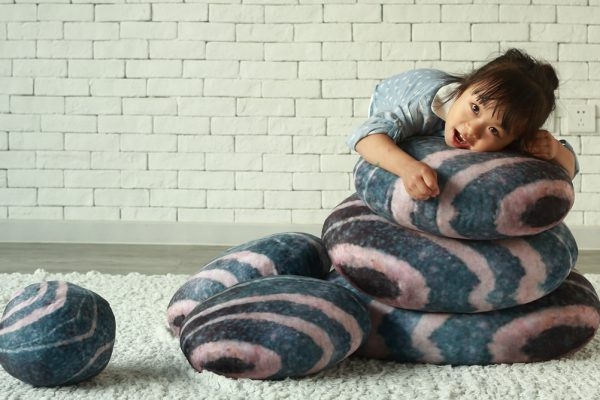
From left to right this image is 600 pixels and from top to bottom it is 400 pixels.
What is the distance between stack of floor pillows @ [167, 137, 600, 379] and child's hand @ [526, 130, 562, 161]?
41 millimetres

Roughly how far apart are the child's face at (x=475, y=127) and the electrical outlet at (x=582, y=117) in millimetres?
1919

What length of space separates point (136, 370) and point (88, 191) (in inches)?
81.4

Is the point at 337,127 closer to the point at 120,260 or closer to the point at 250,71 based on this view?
the point at 250,71

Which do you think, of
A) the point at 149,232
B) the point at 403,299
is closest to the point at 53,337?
the point at 403,299

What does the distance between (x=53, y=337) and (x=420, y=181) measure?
0.66 meters

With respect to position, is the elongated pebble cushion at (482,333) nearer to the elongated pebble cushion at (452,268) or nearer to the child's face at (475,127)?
the elongated pebble cushion at (452,268)

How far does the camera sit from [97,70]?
343 centimetres

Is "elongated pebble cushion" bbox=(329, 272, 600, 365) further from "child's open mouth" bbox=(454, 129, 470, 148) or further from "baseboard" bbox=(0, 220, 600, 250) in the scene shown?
"baseboard" bbox=(0, 220, 600, 250)

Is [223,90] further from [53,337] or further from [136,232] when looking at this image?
[53,337]

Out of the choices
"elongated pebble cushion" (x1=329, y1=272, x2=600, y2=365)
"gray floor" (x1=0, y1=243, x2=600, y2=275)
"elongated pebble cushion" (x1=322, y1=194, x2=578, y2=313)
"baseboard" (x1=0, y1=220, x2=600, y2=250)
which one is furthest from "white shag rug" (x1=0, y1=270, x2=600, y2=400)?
"baseboard" (x1=0, y1=220, x2=600, y2=250)

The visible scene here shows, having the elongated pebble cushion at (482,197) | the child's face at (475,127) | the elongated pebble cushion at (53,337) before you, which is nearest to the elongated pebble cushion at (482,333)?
the elongated pebble cushion at (482,197)

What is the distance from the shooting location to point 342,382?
56.4 inches

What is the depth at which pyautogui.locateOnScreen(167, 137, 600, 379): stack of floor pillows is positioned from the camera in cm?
142

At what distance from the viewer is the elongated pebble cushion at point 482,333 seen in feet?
5.05
